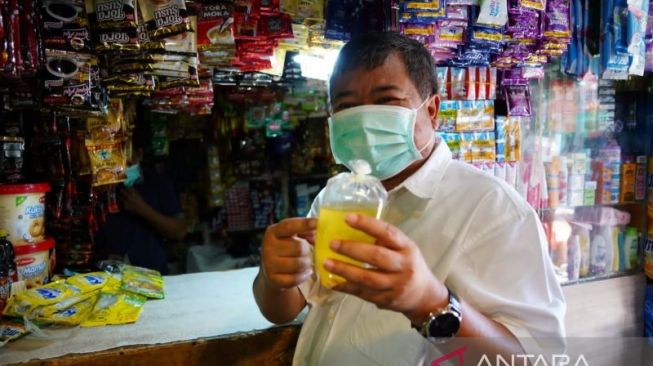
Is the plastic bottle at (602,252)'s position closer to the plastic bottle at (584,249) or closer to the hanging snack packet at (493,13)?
the plastic bottle at (584,249)

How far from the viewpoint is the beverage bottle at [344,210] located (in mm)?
767

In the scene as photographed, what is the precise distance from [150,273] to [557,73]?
8.71 ft

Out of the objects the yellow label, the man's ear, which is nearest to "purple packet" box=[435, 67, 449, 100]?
the man's ear

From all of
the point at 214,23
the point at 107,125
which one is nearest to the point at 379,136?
the point at 214,23

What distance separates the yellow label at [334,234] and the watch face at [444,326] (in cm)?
20

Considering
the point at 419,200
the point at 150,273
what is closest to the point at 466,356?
the point at 419,200

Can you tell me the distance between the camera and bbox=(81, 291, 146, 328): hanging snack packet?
5.22ft

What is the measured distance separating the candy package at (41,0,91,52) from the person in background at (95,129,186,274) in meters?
1.13

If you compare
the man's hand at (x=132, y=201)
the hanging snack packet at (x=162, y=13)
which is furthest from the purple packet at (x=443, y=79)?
the man's hand at (x=132, y=201)

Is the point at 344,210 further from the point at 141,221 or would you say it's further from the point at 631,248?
the point at 631,248

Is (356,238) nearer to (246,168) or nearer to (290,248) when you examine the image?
(290,248)

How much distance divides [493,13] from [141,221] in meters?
2.38

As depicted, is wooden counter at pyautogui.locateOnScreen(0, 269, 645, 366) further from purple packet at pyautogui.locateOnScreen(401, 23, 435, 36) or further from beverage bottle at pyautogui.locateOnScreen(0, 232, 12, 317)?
purple packet at pyautogui.locateOnScreen(401, 23, 435, 36)

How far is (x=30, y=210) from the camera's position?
1.72m
